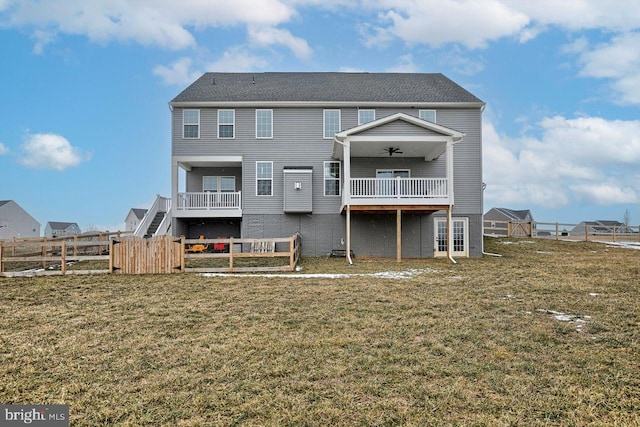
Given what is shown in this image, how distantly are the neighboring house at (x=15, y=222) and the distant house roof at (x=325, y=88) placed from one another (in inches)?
1602

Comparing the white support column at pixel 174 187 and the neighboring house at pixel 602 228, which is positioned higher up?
the white support column at pixel 174 187

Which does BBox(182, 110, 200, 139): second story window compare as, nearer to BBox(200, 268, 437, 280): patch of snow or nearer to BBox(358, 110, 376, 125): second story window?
BBox(358, 110, 376, 125): second story window

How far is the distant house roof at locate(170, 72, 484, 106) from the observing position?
18000 mm

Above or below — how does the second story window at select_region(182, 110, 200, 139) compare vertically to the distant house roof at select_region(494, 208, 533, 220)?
above

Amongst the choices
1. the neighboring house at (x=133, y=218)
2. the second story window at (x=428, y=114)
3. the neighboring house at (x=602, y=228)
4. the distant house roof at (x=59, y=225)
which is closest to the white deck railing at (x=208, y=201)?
the second story window at (x=428, y=114)

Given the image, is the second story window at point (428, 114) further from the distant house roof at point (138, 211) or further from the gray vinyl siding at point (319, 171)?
the distant house roof at point (138, 211)

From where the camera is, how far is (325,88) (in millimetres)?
19297

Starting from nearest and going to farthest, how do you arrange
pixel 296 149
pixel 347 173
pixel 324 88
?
pixel 347 173, pixel 296 149, pixel 324 88

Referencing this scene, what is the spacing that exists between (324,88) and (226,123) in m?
5.35

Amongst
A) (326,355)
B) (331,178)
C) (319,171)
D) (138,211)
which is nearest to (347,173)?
(331,178)

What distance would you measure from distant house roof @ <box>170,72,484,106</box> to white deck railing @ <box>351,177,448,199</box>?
14.5ft

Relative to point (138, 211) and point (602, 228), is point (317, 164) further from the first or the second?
point (602, 228)

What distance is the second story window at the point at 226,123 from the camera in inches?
706

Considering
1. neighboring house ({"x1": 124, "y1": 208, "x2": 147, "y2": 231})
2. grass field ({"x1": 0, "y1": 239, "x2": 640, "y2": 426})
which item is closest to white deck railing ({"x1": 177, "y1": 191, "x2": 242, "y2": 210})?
grass field ({"x1": 0, "y1": 239, "x2": 640, "y2": 426})
